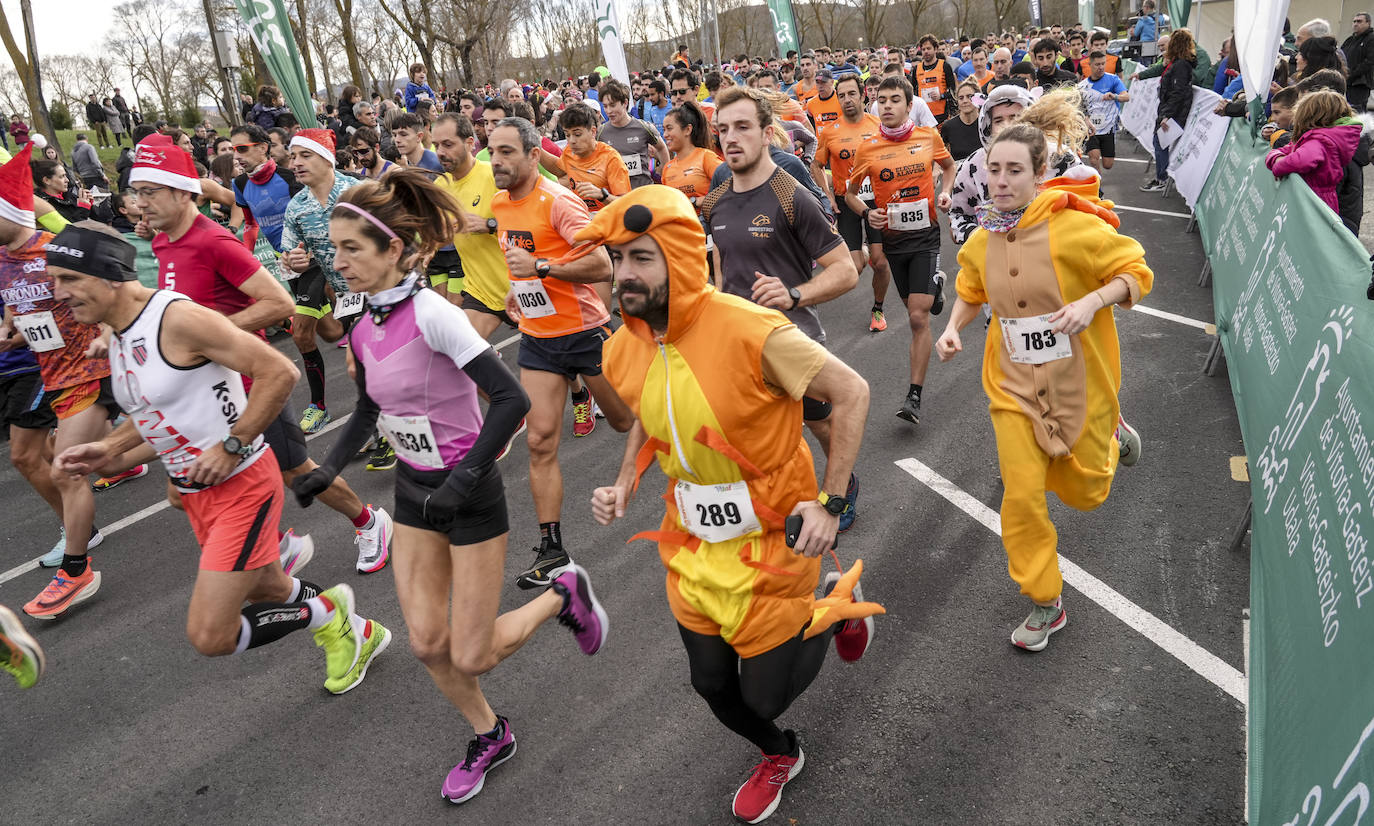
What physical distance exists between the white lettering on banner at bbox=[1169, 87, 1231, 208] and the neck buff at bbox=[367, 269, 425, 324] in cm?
948

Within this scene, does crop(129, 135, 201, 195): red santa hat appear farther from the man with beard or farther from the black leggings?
the black leggings

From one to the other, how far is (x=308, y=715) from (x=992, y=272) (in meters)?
3.64

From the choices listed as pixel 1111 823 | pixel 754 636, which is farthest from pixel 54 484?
pixel 1111 823

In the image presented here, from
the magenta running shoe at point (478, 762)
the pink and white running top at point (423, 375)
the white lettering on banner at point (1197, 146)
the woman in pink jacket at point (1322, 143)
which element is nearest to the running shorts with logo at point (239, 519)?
the pink and white running top at point (423, 375)

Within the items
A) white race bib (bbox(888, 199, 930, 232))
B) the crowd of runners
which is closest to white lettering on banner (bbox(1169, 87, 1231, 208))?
white race bib (bbox(888, 199, 930, 232))

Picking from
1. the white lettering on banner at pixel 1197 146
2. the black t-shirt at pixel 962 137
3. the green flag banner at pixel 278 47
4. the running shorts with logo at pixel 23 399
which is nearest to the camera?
the running shorts with logo at pixel 23 399

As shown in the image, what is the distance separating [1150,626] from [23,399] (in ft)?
21.0

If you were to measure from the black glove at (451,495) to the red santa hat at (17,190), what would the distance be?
371 centimetres

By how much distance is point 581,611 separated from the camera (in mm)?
3695

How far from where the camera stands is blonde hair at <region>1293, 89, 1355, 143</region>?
625 centimetres

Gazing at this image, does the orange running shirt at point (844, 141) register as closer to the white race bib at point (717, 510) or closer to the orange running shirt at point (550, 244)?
the orange running shirt at point (550, 244)

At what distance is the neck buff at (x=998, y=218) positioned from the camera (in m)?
3.86

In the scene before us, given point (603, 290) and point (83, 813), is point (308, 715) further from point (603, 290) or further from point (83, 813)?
point (603, 290)

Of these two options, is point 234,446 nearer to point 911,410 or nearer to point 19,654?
point 19,654
